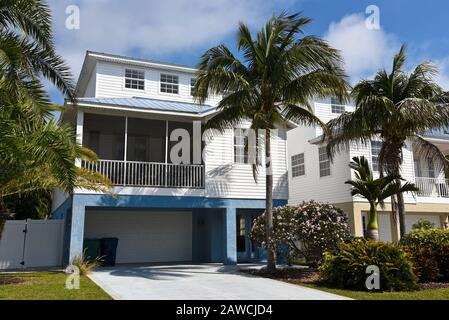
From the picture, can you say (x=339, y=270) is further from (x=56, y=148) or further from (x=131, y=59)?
(x=131, y=59)

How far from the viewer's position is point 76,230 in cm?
1465

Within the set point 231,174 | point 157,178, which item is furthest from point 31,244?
point 231,174

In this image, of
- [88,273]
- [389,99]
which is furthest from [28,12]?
[389,99]

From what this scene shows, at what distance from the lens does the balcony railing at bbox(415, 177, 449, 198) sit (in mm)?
23078

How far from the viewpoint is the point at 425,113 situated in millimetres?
13758

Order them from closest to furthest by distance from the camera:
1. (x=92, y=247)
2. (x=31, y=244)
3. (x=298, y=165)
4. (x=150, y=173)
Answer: (x=150, y=173), (x=92, y=247), (x=31, y=244), (x=298, y=165)

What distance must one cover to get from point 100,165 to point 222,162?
4.68 metres

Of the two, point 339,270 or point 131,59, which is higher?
point 131,59

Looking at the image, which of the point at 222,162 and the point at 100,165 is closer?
the point at 100,165

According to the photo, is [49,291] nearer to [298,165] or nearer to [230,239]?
[230,239]

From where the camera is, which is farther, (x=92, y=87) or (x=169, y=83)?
(x=169, y=83)

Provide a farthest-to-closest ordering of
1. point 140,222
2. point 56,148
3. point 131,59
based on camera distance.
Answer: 1. point 131,59
2. point 140,222
3. point 56,148

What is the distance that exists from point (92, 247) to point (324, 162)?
12.0 m
